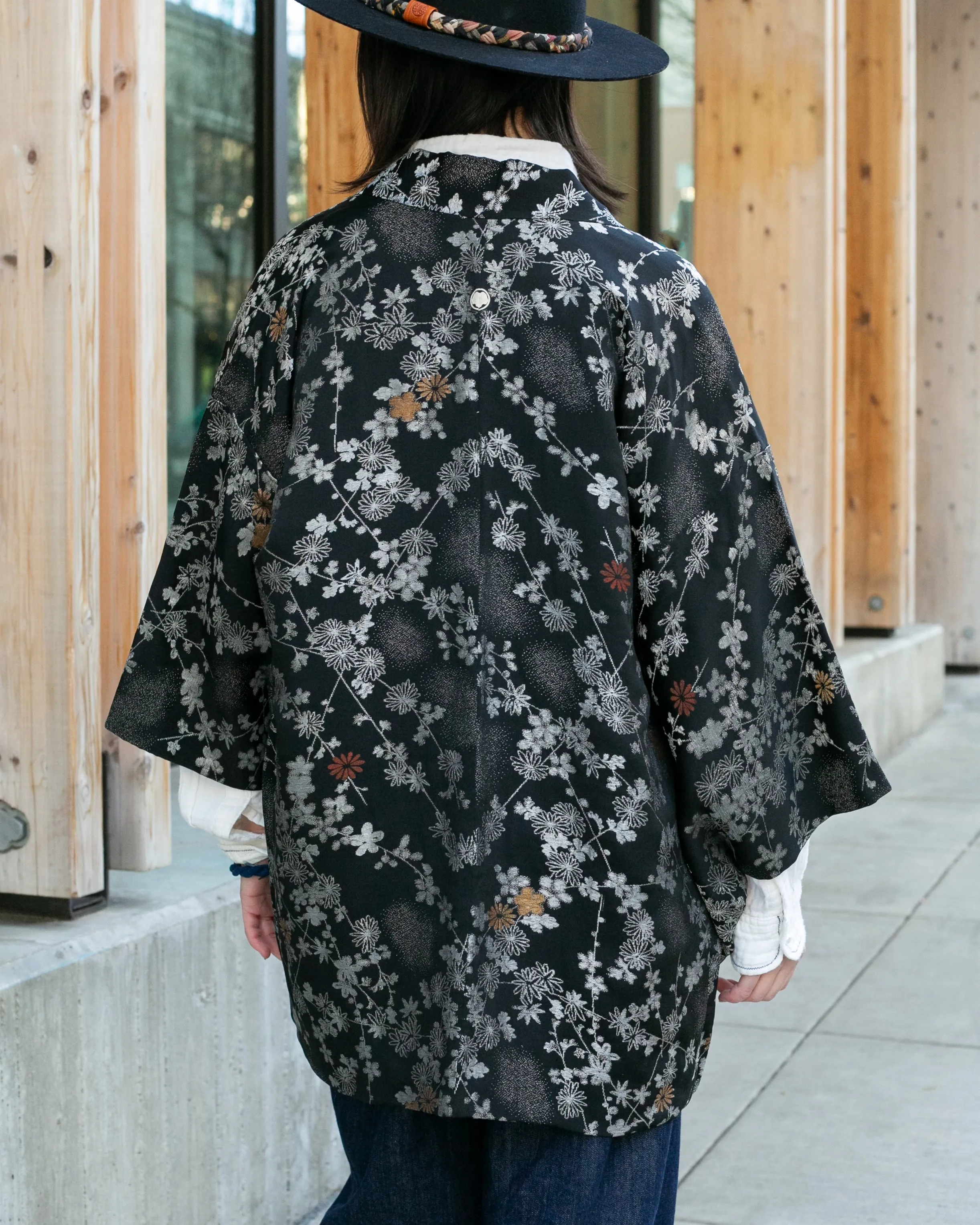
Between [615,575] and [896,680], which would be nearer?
[615,575]

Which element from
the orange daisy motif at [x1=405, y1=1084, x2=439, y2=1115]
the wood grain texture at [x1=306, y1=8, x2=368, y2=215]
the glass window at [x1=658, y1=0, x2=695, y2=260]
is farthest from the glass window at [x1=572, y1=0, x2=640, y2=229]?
the orange daisy motif at [x1=405, y1=1084, x2=439, y2=1115]

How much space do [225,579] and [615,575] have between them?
16.3 inches

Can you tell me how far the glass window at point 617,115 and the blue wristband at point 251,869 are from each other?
498cm

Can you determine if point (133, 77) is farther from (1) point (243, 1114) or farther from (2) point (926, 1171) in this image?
(2) point (926, 1171)

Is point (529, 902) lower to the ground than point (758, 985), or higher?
higher

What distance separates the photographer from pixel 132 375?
262cm

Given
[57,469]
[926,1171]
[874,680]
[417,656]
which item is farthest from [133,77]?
[874,680]

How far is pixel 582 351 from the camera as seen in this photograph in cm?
146

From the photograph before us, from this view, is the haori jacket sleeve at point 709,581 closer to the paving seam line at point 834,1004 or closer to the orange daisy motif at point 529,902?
the orange daisy motif at point 529,902

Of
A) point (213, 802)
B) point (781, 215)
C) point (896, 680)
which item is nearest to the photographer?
point (213, 802)

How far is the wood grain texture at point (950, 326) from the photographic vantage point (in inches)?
401

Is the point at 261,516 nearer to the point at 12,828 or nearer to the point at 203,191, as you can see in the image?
the point at 12,828

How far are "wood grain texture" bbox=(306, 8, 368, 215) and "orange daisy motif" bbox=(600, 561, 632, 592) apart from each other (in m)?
3.06

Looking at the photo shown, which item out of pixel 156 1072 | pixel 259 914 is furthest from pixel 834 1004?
pixel 259 914
